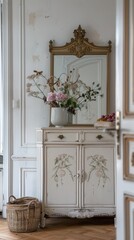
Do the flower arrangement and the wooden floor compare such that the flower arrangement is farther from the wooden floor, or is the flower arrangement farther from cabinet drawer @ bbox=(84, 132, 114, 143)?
the wooden floor

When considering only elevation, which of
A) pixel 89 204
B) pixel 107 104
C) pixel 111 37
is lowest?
pixel 89 204

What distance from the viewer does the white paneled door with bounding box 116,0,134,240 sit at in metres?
2.05

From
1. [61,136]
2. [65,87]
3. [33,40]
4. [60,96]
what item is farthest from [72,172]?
[33,40]

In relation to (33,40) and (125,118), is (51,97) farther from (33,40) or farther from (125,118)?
(125,118)

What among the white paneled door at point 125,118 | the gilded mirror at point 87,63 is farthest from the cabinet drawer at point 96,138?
the white paneled door at point 125,118

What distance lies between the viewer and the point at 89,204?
376 cm

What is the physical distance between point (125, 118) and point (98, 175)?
1769 millimetres

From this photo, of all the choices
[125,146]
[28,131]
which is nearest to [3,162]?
[28,131]

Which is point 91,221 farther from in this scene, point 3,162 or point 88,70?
point 88,70

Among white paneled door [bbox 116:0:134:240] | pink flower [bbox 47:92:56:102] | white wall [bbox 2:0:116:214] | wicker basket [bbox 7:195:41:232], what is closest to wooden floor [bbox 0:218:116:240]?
wicker basket [bbox 7:195:41:232]

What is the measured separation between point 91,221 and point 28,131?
1101 mm

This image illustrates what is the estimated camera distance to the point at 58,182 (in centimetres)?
375

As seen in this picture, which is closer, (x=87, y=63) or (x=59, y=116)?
(x=59, y=116)

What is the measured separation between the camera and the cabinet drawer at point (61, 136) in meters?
3.74
